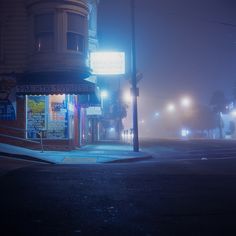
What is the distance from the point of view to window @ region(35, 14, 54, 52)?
23.4 metres

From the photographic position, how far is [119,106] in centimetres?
7812

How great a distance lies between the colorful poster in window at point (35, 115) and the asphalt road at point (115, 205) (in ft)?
40.7

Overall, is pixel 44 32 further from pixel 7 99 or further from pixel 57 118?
pixel 57 118

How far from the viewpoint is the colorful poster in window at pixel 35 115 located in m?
24.2

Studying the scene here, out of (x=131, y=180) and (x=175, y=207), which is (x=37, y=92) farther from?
(x=175, y=207)

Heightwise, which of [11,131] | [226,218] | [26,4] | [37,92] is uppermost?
[26,4]

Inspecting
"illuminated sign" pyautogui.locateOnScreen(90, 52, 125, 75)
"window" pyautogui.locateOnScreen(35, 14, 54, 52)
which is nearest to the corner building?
"window" pyautogui.locateOnScreen(35, 14, 54, 52)

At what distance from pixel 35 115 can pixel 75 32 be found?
4.91m

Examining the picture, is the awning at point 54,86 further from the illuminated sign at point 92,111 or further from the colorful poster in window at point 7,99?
the illuminated sign at point 92,111

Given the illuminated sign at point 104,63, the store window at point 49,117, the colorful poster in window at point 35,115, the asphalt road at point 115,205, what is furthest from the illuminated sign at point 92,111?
the asphalt road at point 115,205

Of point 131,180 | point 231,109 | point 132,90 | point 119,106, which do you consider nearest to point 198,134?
point 231,109

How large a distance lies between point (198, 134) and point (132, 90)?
255 feet

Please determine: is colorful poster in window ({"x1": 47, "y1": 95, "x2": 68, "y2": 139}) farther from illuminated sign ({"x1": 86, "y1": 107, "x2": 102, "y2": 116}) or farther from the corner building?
illuminated sign ({"x1": 86, "y1": 107, "x2": 102, "y2": 116})

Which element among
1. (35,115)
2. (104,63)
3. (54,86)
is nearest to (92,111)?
(104,63)
